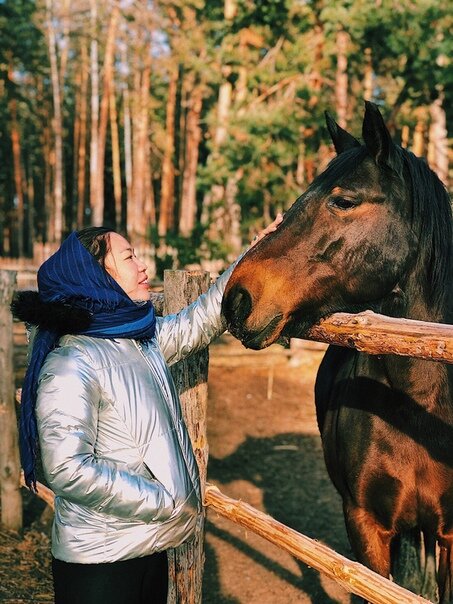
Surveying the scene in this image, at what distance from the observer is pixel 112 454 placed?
194 centimetres

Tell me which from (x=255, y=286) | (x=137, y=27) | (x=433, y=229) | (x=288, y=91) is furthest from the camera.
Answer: (x=137, y=27)

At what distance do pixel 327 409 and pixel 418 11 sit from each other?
7.15m

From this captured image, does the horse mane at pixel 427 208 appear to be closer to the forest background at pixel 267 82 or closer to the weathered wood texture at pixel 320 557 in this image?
the weathered wood texture at pixel 320 557

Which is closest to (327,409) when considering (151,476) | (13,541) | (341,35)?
(151,476)

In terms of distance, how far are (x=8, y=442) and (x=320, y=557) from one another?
302 cm

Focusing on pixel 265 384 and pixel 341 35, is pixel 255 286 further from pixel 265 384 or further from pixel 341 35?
pixel 341 35

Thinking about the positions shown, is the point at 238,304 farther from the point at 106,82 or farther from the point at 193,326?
the point at 106,82

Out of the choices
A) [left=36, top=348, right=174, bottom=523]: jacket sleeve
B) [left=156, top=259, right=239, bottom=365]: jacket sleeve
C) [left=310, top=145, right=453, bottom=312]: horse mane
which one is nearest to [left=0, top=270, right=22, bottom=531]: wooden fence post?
[left=156, top=259, right=239, bottom=365]: jacket sleeve

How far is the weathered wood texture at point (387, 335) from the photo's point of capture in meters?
1.80

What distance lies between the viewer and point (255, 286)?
2150 mm

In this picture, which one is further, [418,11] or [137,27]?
[137,27]

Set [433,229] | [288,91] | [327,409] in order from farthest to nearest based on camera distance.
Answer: [288,91] → [327,409] → [433,229]

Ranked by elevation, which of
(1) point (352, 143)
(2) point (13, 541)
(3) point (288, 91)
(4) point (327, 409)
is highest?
(3) point (288, 91)

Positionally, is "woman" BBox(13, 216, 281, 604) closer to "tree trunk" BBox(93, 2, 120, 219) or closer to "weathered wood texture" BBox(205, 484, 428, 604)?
"weathered wood texture" BBox(205, 484, 428, 604)
